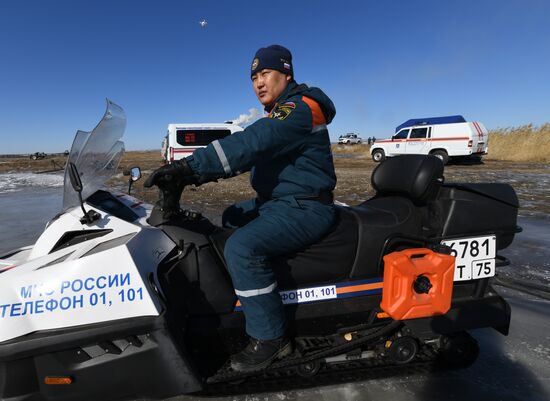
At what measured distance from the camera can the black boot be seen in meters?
1.96

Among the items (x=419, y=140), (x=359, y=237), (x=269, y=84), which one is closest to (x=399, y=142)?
(x=419, y=140)

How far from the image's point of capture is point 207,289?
2.02 metres

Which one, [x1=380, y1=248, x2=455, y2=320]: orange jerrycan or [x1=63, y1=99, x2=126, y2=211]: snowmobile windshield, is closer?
[x1=380, y1=248, x2=455, y2=320]: orange jerrycan

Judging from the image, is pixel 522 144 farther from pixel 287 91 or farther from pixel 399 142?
pixel 287 91

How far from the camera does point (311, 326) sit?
7.05 ft

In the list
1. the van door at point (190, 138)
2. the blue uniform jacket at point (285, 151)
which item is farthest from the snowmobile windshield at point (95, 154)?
the van door at point (190, 138)

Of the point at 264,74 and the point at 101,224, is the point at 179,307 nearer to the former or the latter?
the point at 101,224

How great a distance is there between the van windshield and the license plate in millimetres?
15031

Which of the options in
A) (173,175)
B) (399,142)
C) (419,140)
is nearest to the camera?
(173,175)

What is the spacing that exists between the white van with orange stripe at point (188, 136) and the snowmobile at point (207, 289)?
13718mm

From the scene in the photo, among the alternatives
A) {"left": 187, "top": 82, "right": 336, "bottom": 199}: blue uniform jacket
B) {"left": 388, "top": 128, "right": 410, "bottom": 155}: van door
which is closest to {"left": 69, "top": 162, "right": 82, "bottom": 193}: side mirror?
{"left": 187, "top": 82, "right": 336, "bottom": 199}: blue uniform jacket

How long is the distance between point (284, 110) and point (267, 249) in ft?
2.65

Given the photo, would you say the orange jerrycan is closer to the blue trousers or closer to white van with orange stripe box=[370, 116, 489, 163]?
the blue trousers

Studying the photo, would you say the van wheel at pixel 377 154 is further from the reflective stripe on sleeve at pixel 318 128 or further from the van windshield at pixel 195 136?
the reflective stripe on sleeve at pixel 318 128
